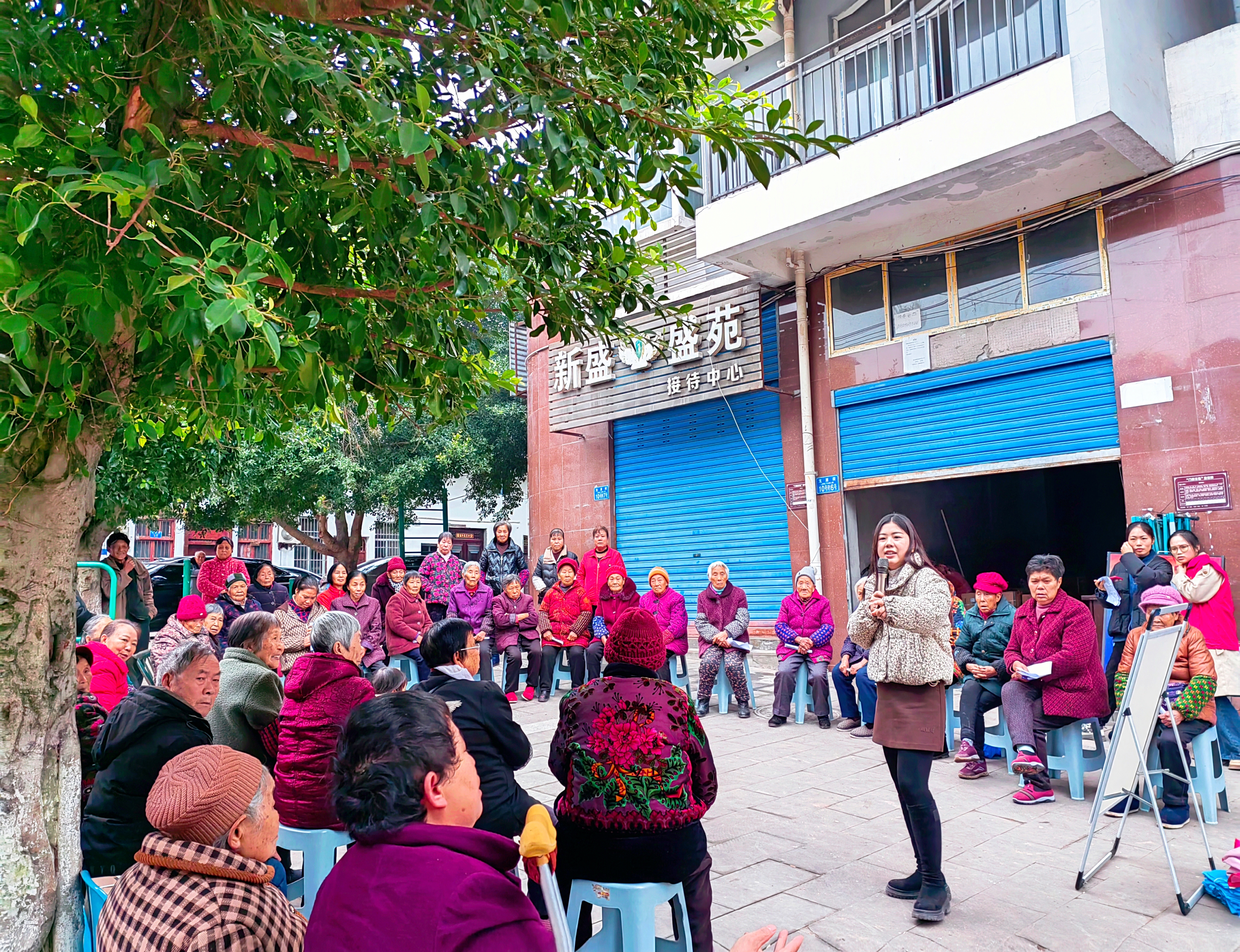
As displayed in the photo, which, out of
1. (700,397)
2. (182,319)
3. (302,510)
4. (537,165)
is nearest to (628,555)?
(700,397)

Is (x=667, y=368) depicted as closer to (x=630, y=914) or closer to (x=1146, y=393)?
(x=1146, y=393)

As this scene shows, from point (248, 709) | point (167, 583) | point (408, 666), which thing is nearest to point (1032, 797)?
point (248, 709)

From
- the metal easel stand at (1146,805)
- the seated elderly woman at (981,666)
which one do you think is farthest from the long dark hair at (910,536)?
the seated elderly woman at (981,666)

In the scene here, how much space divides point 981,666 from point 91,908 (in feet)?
17.8

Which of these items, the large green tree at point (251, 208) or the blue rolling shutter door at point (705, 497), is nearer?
the large green tree at point (251, 208)

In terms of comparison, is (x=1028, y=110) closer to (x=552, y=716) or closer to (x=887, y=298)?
(x=887, y=298)

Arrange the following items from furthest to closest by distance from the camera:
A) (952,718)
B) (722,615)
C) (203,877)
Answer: (722,615), (952,718), (203,877)

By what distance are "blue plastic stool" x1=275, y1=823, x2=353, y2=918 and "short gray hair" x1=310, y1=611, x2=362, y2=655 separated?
0.87 meters

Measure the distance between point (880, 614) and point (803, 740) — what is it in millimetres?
3828

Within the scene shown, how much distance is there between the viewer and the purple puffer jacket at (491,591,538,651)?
9719mm

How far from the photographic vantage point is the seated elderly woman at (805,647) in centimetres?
791

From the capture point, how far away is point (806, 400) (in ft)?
36.2

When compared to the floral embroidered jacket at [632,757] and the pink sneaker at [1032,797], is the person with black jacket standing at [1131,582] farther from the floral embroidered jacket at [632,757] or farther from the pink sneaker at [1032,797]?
the floral embroidered jacket at [632,757]

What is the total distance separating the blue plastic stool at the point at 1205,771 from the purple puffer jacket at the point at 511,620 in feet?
20.9
